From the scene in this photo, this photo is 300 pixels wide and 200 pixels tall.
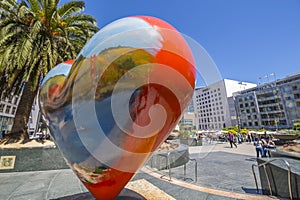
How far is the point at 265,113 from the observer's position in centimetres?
6038

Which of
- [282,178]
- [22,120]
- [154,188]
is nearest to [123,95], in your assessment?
[154,188]

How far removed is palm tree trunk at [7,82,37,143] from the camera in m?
8.71

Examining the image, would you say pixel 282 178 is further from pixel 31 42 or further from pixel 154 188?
pixel 31 42

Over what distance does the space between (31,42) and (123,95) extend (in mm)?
8475

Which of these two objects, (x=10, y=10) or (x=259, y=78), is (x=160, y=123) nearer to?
(x=10, y=10)

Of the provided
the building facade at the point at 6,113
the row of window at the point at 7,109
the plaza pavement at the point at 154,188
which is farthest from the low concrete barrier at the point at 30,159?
the row of window at the point at 7,109

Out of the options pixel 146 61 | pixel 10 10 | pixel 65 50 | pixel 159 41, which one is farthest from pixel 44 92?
pixel 10 10

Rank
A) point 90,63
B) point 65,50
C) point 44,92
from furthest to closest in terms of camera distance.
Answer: point 65,50 → point 44,92 → point 90,63

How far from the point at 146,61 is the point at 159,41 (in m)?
0.29

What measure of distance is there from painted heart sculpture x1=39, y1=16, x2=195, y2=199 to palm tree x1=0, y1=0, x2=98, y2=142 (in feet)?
23.1

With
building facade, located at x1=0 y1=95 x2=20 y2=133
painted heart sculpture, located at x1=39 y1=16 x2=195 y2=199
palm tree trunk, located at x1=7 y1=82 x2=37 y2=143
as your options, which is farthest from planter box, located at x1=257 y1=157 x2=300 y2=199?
building facade, located at x1=0 y1=95 x2=20 y2=133

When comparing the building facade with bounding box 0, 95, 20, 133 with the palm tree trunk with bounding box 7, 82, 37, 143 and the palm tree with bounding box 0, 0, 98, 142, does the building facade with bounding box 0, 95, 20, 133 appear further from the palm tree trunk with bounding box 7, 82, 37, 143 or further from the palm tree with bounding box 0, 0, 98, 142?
the palm tree with bounding box 0, 0, 98, 142

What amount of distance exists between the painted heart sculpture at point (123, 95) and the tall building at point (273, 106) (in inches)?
2500

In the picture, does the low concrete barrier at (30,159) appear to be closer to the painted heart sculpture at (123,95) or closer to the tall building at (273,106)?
the painted heart sculpture at (123,95)
